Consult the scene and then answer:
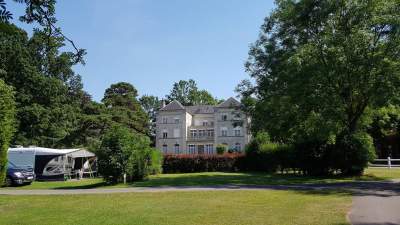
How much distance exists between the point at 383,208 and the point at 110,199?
896 cm

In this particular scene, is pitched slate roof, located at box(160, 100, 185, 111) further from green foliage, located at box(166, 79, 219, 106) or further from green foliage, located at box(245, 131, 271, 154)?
green foliage, located at box(245, 131, 271, 154)

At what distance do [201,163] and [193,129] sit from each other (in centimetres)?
4463

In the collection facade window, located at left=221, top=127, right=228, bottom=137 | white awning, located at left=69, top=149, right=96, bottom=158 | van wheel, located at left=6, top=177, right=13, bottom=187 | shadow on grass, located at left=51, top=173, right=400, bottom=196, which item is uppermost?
facade window, located at left=221, top=127, right=228, bottom=137

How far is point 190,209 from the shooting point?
1252 cm

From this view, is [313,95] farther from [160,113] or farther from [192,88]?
[192,88]

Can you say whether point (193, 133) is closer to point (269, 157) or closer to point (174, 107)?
point (174, 107)

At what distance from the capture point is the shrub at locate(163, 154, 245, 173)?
39500 millimetres

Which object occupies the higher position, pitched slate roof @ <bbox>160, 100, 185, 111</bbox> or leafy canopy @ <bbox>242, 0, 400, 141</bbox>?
pitched slate roof @ <bbox>160, 100, 185, 111</bbox>

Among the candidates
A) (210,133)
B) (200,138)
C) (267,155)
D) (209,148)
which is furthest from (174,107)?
(267,155)

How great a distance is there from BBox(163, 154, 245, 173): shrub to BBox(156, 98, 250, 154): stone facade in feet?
127

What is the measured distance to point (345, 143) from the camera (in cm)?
2777

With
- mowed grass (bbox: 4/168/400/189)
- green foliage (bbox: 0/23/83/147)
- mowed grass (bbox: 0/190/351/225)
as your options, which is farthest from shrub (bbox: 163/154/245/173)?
mowed grass (bbox: 0/190/351/225)

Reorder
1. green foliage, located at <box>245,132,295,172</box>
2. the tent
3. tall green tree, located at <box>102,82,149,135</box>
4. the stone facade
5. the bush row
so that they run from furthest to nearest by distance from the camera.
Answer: the stone facade → tall green tree, located at <box>102,82,149,135</box> → green foliage, located at <box>245,132,295,172</box> → the tent → the bush row

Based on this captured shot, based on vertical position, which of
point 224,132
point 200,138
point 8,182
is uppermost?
point 224,132
